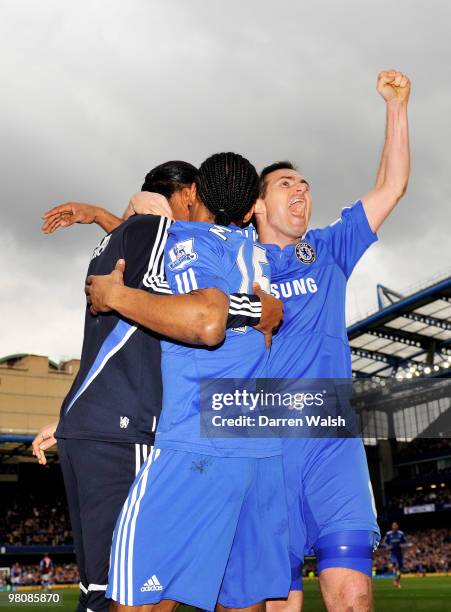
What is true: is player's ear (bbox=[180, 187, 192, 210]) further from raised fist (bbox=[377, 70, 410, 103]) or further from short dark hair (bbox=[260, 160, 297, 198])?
raised fist (bbox=[377, 70, 410, 103])

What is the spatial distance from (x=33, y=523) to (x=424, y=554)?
969 inches

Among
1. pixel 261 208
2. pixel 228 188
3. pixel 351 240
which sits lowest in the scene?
pixel 228 188

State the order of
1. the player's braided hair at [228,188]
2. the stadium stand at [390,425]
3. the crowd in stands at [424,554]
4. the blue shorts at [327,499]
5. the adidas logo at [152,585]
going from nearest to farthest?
the adidas logo at [152,585], the player's braided hair at [228,188], the blue shorts at [327,499], the crowd in stands at [424,554], the stadium stand at [390,425]

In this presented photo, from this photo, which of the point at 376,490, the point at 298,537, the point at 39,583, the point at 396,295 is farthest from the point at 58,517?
the point at 298,537

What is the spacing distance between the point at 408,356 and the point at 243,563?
49.4 m

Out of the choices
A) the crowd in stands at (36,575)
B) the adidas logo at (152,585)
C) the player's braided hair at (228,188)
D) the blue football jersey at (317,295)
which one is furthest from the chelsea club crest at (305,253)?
the crowd in stands at (36,575)

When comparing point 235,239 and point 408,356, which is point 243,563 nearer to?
point 235,239

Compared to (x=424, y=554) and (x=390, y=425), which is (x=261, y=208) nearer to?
(x=424, y=554)

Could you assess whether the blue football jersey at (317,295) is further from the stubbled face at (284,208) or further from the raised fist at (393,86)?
the raised fist at (393,86)

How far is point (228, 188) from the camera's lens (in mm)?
3078

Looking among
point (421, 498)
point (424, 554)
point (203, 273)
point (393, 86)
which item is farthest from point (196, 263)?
point (421, 498)

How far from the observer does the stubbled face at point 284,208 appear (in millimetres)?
4492

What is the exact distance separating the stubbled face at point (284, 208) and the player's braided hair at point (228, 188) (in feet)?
4.51

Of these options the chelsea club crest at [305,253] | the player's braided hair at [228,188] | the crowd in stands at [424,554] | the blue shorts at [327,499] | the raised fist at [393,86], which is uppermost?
the raised fist at [393,86]
